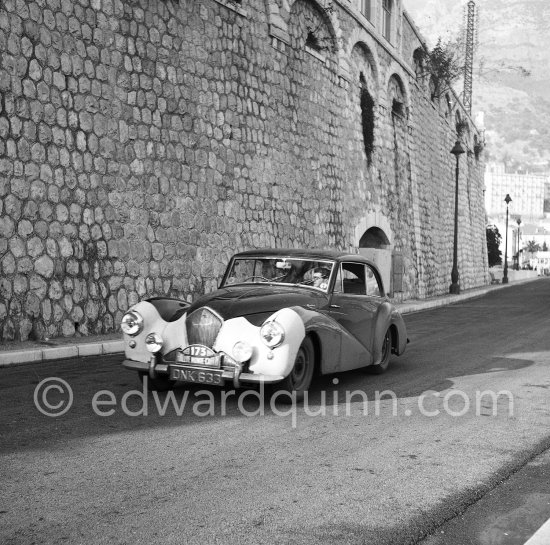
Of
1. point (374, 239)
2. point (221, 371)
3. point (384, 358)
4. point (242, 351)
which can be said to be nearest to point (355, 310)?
point (384, 358)

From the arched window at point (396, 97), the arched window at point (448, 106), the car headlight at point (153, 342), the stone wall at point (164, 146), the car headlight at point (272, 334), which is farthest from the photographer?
the arched window at point (448, 106)

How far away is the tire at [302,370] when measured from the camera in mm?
6590

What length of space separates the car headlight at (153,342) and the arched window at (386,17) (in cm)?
2365

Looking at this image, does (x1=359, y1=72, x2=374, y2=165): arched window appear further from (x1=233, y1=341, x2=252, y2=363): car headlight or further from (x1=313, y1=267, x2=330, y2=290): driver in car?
(x1=233, y1=341, x2=252, y2=363): car headlight

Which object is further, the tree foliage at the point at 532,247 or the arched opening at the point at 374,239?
the tree foliage at the point at 532,247

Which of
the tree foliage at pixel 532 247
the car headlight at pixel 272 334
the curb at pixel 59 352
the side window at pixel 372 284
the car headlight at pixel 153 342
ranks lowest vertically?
the tree foliage at pixel 532 247

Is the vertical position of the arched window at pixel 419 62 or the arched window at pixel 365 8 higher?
the arched window at pixel 365 8

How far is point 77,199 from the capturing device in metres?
12.3

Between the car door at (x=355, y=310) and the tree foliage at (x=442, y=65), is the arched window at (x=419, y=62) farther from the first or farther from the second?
the car door at (x=355, y=310)

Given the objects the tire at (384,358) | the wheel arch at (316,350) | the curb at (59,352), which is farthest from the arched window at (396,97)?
the wheel arch at (316,350)

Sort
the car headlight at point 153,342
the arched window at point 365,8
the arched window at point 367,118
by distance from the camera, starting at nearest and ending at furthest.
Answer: the car headlight at point 153,342 < the arched window at point 367,118 < the arched window at point 365,8

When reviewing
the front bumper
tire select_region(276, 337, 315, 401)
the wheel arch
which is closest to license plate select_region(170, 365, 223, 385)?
the front bumper

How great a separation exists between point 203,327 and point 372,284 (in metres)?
2.79

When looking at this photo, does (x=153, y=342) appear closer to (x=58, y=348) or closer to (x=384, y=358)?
(x=384, y=358)
